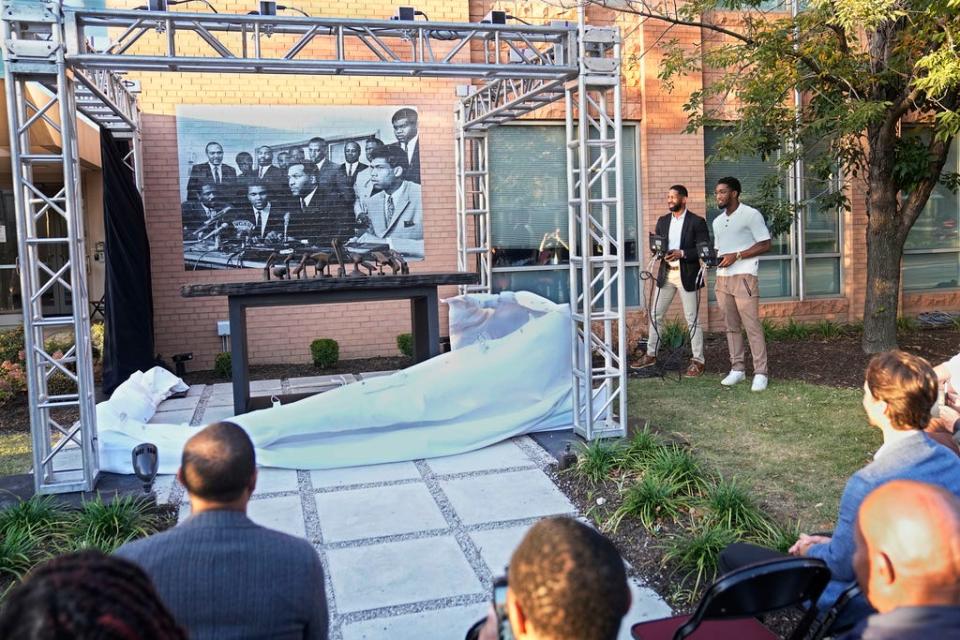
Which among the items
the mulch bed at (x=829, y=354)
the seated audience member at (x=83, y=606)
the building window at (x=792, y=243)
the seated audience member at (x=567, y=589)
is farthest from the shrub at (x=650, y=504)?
the building window at (x=792, y=243)

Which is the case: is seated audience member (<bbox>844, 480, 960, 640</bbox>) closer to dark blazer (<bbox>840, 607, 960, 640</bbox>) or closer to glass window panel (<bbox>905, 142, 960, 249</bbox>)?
dark blazer (<bbox>840, 607, 960, 640</bbox>)

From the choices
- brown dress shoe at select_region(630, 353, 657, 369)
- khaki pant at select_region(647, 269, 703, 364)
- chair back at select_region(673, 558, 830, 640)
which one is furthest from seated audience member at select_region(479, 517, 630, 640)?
brown dress shoe at select_region(630, 353, 657, 369)

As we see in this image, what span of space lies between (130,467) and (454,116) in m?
7.12

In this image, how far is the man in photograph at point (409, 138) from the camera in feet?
39.8

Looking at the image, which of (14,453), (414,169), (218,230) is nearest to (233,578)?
(14,453)

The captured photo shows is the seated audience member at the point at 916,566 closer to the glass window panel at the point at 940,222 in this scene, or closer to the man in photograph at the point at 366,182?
the man in photograph at the point at 366,182

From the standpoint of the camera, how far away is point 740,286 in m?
9.15

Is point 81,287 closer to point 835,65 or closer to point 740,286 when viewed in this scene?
point 740,286

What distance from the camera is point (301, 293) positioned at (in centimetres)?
872

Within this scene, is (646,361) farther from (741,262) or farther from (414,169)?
(414,169)

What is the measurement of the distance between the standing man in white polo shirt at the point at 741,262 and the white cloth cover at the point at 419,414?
7.40 ft

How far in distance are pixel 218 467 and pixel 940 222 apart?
15197 mm

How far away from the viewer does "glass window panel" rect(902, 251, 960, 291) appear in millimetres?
14602

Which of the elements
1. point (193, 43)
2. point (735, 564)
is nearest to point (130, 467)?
point (735, 564)
